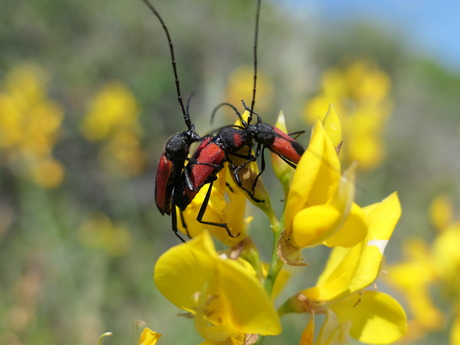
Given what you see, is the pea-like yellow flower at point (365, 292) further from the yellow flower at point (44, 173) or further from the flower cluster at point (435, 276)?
the yellow flower at point (44, 173)

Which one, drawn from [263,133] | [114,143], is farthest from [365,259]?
[114,143]

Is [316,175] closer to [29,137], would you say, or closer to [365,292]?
[365,292]

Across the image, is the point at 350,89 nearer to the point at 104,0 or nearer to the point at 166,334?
the point at 166,334

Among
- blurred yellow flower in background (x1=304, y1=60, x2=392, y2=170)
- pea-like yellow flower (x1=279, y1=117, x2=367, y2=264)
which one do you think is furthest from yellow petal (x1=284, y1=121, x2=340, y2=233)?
blurred yellow flower in background (x1=304, y1=60, x2=392, y2=170)

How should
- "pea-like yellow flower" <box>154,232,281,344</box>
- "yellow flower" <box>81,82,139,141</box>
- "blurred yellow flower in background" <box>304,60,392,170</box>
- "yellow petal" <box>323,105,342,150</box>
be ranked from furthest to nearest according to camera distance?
"yellow flower" <box>81,82,139,141</box>, "blurred yellow flower in background" <box>304,60,392,170</box>, "yellow petal" <box>323,105,342,150</box>, "pea-like yellow flower" <box>154,232,281,344</box>

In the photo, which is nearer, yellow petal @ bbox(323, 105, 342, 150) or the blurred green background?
yellow petal @ bbox(323, 105, 342, 150)

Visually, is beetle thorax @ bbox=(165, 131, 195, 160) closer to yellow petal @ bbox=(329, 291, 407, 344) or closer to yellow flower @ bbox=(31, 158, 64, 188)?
yellow petal @ bbox=(329, 291, 407, 344)

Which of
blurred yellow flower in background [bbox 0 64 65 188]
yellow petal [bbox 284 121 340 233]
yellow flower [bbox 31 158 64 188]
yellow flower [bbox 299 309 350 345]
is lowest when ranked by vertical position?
yellow flower [bbox 299 309 350 345]
